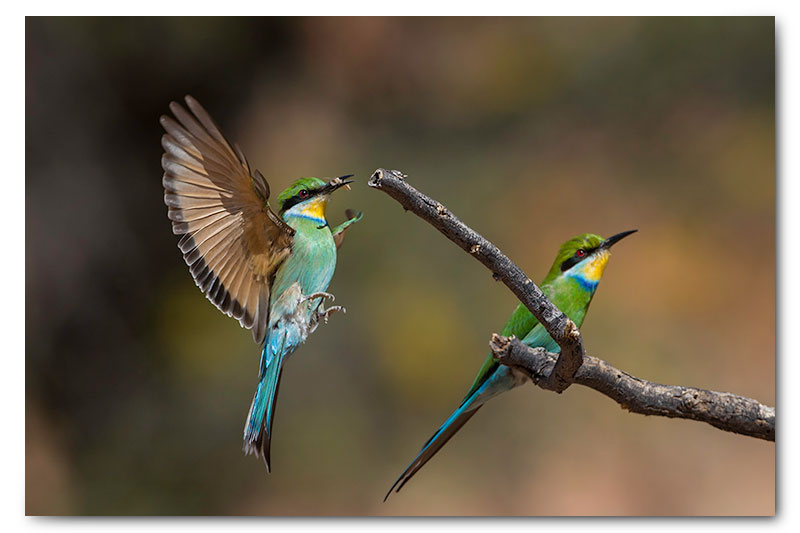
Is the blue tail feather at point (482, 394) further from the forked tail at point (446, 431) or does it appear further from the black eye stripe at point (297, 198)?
the black eye stripe at point (297, 198)

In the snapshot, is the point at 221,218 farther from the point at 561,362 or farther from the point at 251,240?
the point at 561,362

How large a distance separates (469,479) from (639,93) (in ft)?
4.02

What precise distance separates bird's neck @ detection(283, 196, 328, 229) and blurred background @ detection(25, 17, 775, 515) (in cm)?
43

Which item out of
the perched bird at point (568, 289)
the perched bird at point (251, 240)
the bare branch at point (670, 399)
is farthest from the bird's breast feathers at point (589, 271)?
the perched bird at point (251, 240)

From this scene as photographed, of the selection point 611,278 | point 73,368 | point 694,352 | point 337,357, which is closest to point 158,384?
point 73,368

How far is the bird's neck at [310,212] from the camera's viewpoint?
151 centimetres

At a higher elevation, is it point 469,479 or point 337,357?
point 337,357

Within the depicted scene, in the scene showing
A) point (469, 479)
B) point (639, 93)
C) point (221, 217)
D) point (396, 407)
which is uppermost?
point (639, 93)

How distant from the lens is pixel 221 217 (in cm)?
141

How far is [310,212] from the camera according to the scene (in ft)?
4.98

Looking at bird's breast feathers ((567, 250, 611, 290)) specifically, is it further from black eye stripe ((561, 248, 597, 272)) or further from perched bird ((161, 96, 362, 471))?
perched bird ((161, 96, 362, 471))

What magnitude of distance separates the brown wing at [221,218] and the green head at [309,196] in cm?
9

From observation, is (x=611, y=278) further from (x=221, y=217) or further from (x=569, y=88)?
(x=221, y=217)
